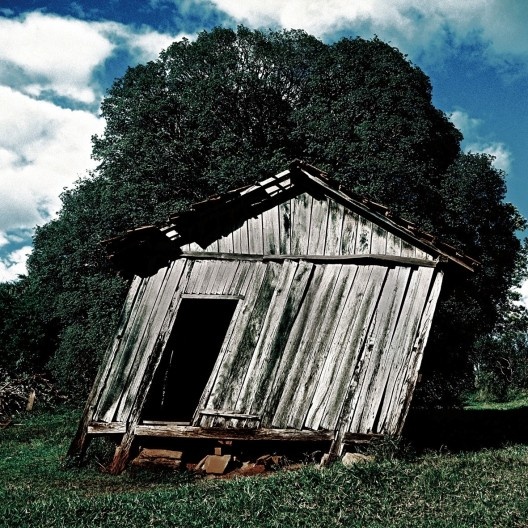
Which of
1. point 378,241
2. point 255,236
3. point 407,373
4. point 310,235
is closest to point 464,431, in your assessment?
point 407,373

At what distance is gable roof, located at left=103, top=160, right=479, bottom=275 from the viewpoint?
9359 mm

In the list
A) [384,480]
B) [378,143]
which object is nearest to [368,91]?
[378,143]

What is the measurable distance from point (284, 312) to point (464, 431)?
18.1 ft

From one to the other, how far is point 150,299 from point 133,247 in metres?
0.98

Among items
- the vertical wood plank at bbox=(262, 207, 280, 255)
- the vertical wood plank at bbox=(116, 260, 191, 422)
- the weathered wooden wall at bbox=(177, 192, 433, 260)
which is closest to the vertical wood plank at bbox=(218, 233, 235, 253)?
the weathered wooden wall at bbox=(177, 192, 433, 260)

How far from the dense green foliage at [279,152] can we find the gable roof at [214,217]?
24.8 ft

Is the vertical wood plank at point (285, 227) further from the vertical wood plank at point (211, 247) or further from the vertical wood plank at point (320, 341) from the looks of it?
the vertical wood plank at point (211, 247)

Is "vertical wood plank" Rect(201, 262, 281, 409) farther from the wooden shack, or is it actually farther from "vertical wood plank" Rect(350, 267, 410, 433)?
"vertical wood plank" Rect(350, 267, 410, 433)

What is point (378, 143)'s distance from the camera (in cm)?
1791

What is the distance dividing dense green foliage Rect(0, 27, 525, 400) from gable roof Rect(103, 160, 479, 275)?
757 centimetres

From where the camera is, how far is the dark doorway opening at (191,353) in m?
12.9

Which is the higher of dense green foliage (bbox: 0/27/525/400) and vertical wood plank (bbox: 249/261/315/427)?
dense green foliage (bbox: 0/27/525/400)

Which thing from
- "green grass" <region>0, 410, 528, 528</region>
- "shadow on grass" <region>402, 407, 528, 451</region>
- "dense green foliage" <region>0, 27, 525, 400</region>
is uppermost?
"dense green foliage" <region>0, 27, 525, 400</region>

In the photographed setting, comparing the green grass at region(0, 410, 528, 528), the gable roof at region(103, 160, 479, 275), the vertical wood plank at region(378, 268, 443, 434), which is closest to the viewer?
the green grass at region(0, 410, 528, 528)
